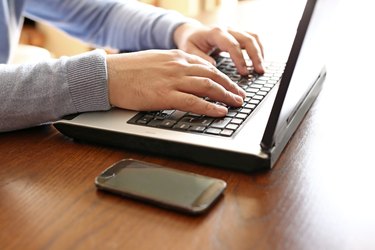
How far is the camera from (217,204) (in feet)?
1.63

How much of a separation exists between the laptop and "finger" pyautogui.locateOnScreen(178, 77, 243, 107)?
1 cm

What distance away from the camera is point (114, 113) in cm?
68

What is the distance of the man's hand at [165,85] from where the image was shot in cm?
65

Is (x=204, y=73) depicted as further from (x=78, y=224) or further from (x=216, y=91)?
(x=78, y=224)

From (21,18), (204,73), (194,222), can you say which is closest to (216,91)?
(204,73)

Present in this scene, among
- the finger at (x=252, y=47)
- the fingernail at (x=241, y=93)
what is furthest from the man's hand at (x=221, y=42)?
the fingernail at (x=241, y=93)

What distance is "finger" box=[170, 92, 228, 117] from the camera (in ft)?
Answer: 2.08

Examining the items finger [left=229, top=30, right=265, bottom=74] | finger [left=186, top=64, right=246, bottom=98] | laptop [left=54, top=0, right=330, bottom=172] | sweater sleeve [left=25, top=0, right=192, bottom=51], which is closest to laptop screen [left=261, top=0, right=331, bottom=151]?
laptop [left=54, top=0, right=330, bottom=172]

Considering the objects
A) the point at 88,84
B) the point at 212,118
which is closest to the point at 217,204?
the point at 212,118

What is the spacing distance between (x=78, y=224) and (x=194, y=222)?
118 millimetres

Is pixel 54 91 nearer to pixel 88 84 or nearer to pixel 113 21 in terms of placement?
pixel 88 84

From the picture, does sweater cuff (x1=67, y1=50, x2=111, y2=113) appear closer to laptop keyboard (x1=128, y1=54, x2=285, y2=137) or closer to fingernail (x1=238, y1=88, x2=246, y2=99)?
laptop keyboard (x1=128, y1=54, x2=285, y2=137)

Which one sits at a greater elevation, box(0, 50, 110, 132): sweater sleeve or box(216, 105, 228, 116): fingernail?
box(216, 105, 228, 116): fingernail

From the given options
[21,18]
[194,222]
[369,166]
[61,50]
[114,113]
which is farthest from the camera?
[61,50]
